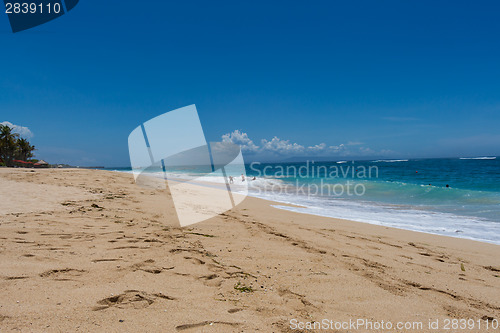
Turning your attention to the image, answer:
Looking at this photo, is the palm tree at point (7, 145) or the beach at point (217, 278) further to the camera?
the palm tree at point (7, 145)

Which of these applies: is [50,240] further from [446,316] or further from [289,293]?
[446,316]

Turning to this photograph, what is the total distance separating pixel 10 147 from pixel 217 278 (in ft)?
170

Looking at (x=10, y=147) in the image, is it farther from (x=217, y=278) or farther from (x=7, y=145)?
(x=217, y=278)

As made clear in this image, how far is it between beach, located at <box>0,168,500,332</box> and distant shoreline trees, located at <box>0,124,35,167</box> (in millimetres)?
44638

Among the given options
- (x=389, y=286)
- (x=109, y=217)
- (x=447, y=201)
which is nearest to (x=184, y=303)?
(x=389, y=286)

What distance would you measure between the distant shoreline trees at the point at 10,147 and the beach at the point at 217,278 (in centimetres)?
4464

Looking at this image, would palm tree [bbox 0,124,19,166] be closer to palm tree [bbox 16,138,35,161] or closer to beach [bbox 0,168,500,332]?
palm tree [bbox 16,138,35,161]

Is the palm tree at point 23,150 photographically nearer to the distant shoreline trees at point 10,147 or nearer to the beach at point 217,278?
the distant shoreline trees at point 10,147

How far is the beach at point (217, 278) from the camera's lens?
1.96 meters

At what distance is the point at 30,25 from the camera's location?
593 centimetres

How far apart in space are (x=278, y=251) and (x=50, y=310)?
9.43ft

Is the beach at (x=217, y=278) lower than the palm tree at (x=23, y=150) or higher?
lower

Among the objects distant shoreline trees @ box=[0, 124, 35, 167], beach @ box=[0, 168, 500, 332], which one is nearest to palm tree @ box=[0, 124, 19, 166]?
distant shoreline trees @ box=[0, 124, 35, 167]

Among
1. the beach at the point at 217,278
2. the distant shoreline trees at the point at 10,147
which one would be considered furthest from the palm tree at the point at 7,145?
the beach at the point at 217,278
